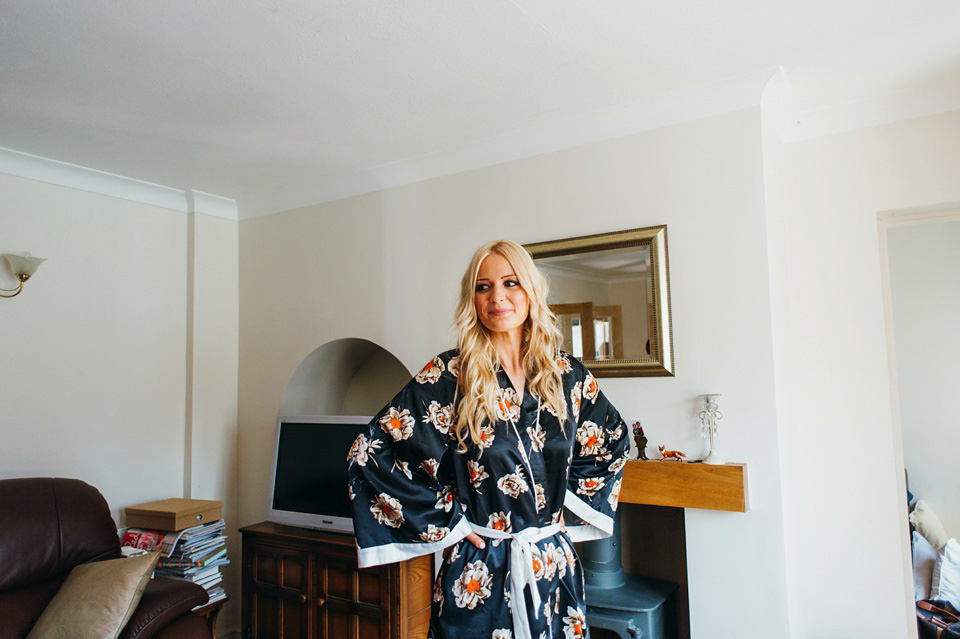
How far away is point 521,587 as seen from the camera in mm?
1851

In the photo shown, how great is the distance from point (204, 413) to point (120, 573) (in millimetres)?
1406

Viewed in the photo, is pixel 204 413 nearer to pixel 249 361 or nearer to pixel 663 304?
pixel 249 361

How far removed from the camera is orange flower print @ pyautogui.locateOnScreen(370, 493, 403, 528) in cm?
202

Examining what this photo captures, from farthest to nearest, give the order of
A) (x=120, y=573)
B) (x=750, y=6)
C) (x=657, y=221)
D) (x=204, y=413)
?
(x=204, y=413) < (x=657, y=221) < (x=120, y=573) < (x=750, y=6)

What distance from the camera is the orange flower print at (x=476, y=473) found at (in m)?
1.92

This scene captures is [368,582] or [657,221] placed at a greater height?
[657,221]

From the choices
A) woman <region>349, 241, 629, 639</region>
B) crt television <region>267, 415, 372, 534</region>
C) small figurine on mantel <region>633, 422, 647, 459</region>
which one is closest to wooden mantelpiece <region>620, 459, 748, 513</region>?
small figurine on mantel <region>633, 422, 647, 459</region>

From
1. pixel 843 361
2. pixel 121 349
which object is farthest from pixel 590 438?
pixel 121 349

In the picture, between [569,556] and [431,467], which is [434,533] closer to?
[431,467]

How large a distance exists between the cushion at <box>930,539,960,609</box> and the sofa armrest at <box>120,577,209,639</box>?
2813 mm

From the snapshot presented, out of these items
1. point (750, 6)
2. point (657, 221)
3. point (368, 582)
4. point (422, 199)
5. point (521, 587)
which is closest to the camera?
point (521, 587)

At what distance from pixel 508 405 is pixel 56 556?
1.99 metres

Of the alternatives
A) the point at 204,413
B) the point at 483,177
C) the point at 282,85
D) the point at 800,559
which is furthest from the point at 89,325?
the point at 800,559

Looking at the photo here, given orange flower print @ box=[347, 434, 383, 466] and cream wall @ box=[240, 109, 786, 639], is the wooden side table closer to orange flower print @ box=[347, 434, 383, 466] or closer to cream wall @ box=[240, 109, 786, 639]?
cream wall @ box=[240, 109, 786, 639]
